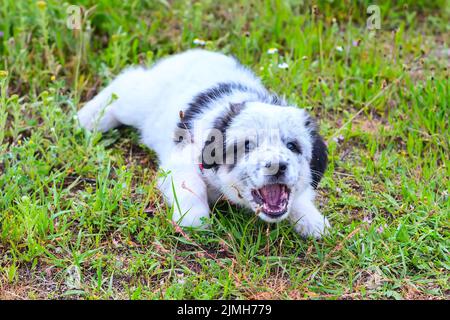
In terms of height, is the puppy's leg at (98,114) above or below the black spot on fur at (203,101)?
below

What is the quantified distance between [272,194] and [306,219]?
0.38 metres

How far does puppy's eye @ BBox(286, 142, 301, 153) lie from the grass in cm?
49

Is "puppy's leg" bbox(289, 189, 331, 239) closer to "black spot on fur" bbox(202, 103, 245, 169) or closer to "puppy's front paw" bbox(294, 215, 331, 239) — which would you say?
"puppy's front paw" bbox(294, 215, 331, 239)

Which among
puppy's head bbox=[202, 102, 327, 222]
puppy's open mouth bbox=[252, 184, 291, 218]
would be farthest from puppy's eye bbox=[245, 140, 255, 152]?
puppy's open mouth bbox=[252, 184, 291, 218]

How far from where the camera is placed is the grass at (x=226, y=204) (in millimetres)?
4023

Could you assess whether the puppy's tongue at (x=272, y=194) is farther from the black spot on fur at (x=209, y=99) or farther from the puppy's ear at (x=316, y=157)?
the black spot on fur at (x=209, y=99)

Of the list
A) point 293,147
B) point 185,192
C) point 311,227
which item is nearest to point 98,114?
point 185,192

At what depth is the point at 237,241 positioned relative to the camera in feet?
14.0

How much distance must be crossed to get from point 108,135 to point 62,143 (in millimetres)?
504

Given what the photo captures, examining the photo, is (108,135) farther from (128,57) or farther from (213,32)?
(213,32)

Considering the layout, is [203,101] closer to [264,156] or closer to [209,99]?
[209,99]

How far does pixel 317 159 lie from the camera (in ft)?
14.3

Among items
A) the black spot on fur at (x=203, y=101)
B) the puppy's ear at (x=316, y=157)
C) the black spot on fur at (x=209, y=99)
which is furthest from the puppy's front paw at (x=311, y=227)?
the black spot on fur at (x=203, y=101)
